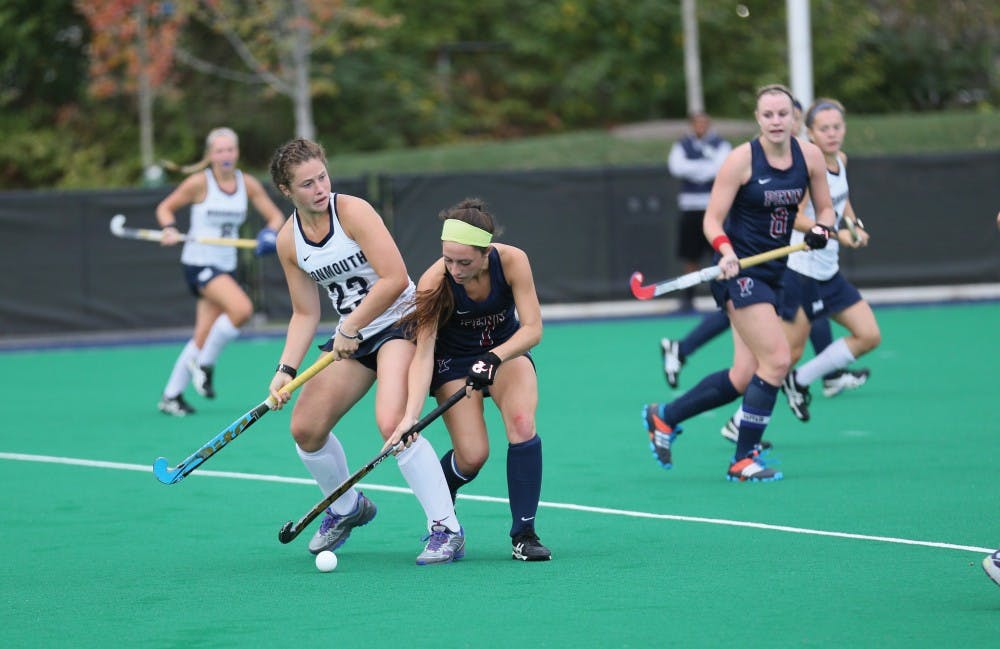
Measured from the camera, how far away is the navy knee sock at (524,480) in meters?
5.92

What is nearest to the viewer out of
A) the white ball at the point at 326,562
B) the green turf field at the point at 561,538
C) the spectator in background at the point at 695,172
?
the green turf field at the point at 561,538

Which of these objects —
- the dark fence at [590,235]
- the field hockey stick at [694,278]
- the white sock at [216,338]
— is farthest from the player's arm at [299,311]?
the dark fence at [590,235]

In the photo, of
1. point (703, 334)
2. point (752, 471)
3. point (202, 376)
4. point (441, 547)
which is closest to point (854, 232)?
point (752, 471)

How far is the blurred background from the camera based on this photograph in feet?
54.4

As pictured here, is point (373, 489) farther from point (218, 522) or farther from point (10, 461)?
point (10, 461)

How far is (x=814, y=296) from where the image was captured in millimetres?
9109

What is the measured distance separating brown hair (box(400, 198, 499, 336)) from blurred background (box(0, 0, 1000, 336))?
1042 cm

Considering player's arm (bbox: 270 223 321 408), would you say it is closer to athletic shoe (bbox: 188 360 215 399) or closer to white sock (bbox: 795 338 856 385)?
white sock (bbox: 795 338 856 385)

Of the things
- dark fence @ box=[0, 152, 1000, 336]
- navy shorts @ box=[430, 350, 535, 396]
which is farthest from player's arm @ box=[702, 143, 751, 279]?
dark fence @ box=[0, 152, 1000, 336]

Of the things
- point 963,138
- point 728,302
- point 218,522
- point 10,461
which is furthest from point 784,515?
point 963,138

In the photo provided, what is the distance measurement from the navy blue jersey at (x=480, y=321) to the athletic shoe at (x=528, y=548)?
0.69m

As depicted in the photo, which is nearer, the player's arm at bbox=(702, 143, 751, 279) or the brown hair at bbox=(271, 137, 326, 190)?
the brown hair at bbox=(271, 137, 326, 190)

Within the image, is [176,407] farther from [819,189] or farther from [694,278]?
[819,189]

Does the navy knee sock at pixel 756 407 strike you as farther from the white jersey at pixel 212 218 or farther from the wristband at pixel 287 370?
the white jersey at pixel 212 218
